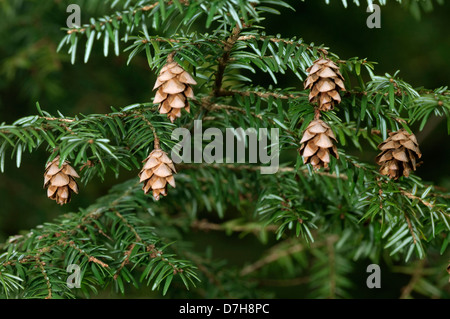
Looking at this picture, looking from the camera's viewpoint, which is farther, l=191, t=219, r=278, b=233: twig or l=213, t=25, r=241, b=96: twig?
l=191, t=219, r=278, b=233: twig

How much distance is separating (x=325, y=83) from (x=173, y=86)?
A: 23 cm

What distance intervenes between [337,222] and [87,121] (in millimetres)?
580

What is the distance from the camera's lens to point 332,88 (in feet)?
2.15

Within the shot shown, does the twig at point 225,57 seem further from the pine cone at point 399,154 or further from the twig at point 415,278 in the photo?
the twig at point 415,278

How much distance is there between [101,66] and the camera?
173 centimetres

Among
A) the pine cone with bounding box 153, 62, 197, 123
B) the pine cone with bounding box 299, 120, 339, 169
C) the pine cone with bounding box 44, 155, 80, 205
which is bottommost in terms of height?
the pine cone with bounding box 44, 155, 80, 205

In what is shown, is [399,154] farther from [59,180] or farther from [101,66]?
[101,66]

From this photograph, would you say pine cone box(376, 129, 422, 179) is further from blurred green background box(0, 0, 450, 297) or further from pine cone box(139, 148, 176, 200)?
blurred green background box(0, 0, 450, 297)

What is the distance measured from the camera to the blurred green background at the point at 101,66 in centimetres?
150

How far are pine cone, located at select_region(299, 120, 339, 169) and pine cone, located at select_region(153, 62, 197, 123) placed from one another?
19 cm

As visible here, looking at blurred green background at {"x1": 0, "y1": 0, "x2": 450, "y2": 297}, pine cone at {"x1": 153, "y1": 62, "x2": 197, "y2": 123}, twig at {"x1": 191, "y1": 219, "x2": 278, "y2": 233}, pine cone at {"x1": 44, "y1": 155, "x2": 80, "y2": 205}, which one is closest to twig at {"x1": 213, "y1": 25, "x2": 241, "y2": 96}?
pine cone at {"x1": 153, "y1": 62, "x2": 197, "y2": 123}

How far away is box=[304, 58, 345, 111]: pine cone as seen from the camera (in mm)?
653
